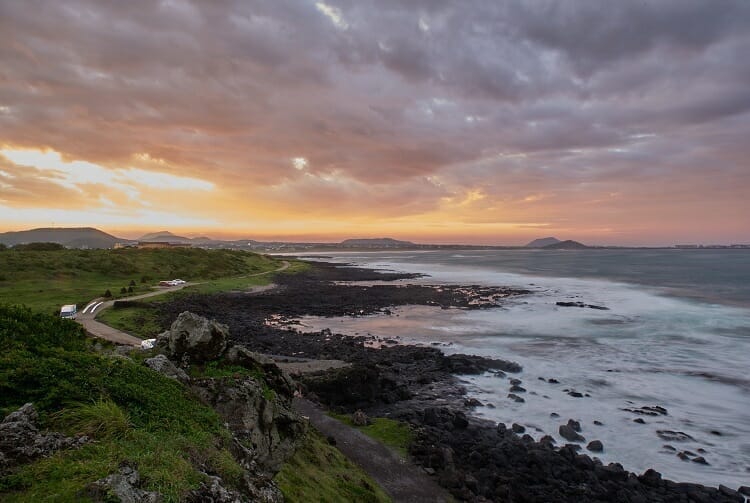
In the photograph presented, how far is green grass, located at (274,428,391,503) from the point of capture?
36.9 ft

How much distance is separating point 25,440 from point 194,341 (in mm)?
5818

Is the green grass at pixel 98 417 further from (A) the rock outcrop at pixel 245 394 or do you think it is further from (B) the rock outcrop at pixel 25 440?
(A) the rock outcrop at pixel 245 394

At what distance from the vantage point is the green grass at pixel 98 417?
5152 millimetres

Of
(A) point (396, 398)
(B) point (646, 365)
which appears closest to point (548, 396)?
(A) point (396, 398)

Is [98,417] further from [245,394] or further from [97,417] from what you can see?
[245,394]

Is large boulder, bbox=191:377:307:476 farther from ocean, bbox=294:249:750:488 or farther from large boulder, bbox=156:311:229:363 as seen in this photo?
ocean, bbox=294:249:750:488

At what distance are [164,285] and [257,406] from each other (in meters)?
60.6

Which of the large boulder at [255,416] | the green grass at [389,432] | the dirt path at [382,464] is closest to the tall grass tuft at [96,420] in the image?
the large boulder at [255,416]

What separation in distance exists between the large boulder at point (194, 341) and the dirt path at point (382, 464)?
797 cm

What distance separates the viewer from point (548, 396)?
25828mm

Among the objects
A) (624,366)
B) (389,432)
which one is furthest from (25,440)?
(624,366)

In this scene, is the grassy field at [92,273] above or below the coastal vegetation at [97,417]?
below

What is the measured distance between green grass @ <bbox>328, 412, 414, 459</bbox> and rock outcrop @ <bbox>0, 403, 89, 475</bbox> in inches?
542

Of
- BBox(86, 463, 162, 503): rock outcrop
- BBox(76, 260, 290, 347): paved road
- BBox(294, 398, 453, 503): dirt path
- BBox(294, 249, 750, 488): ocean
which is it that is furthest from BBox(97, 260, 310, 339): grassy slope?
BBox(86, 463, 162, 503): rock outcrop
